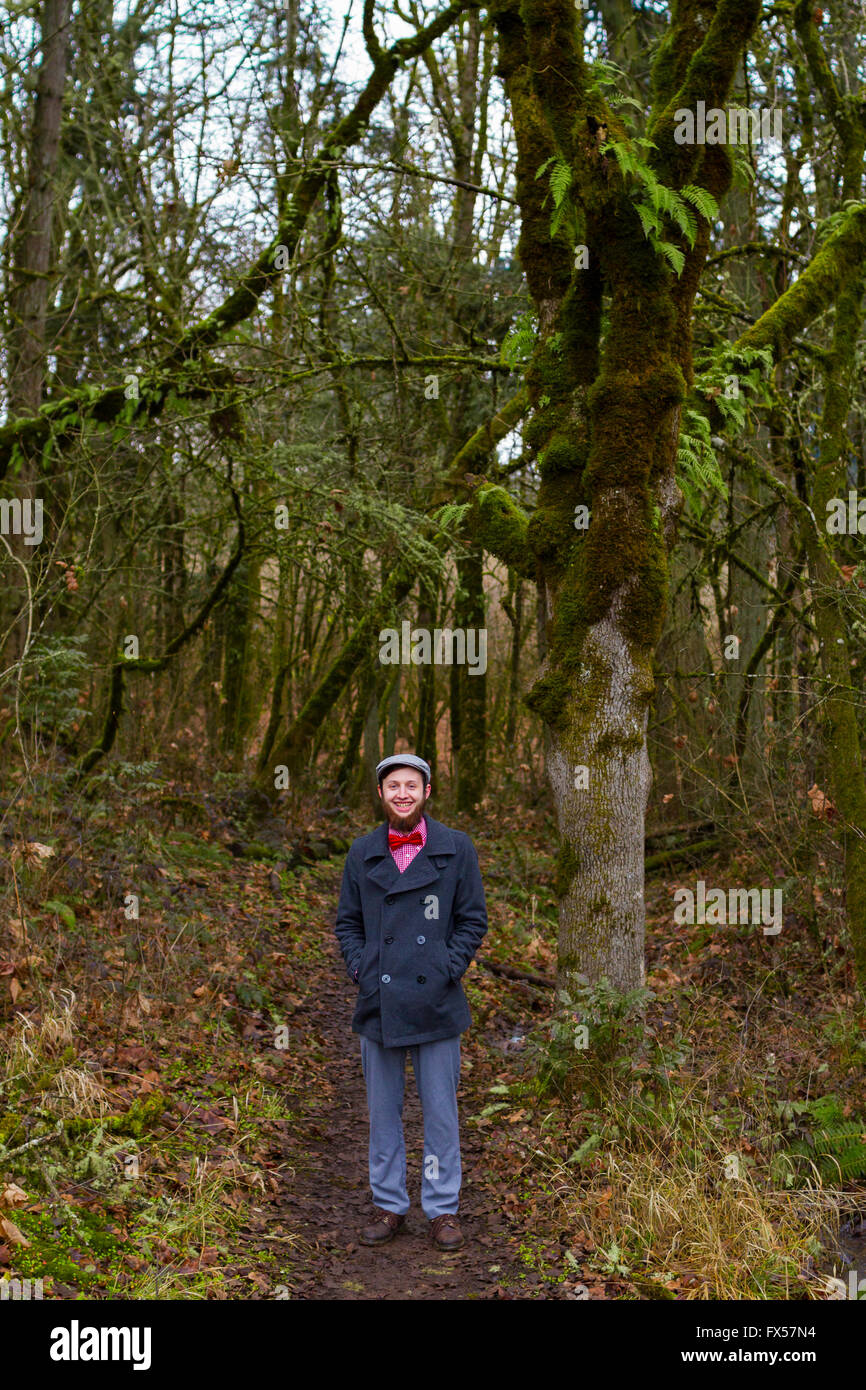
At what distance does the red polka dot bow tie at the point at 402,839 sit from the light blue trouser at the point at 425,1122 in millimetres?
879

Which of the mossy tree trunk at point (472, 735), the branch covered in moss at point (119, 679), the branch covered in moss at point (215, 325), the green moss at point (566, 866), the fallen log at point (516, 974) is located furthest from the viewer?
the mossy tree trunk at point (472, 735)

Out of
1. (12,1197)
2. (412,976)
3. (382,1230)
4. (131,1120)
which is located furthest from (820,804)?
(12,1197)

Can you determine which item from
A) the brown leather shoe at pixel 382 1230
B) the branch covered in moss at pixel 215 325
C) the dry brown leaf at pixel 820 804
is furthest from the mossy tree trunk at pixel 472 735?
the brown leather shoe at pixel 382 1230

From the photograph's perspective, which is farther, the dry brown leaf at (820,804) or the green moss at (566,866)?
the dry brown leaf at (820,804)

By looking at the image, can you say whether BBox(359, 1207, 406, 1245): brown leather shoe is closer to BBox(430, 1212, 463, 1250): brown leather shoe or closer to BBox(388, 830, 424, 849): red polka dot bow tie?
BBox(430, 1212, 463, 1250): brown leather shoe

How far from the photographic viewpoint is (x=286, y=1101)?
678 centimetres

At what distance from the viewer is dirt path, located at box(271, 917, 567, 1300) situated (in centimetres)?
465

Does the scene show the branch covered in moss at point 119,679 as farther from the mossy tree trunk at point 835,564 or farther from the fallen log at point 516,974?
the mossy tree trunk at point 835,564

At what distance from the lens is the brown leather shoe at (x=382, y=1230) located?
Result: 504 cm

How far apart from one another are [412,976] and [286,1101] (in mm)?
2335

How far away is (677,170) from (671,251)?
0.69 metres

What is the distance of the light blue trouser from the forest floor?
0.76 ft

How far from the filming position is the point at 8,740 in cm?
1008

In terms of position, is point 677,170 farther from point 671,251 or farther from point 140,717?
point 140,717
